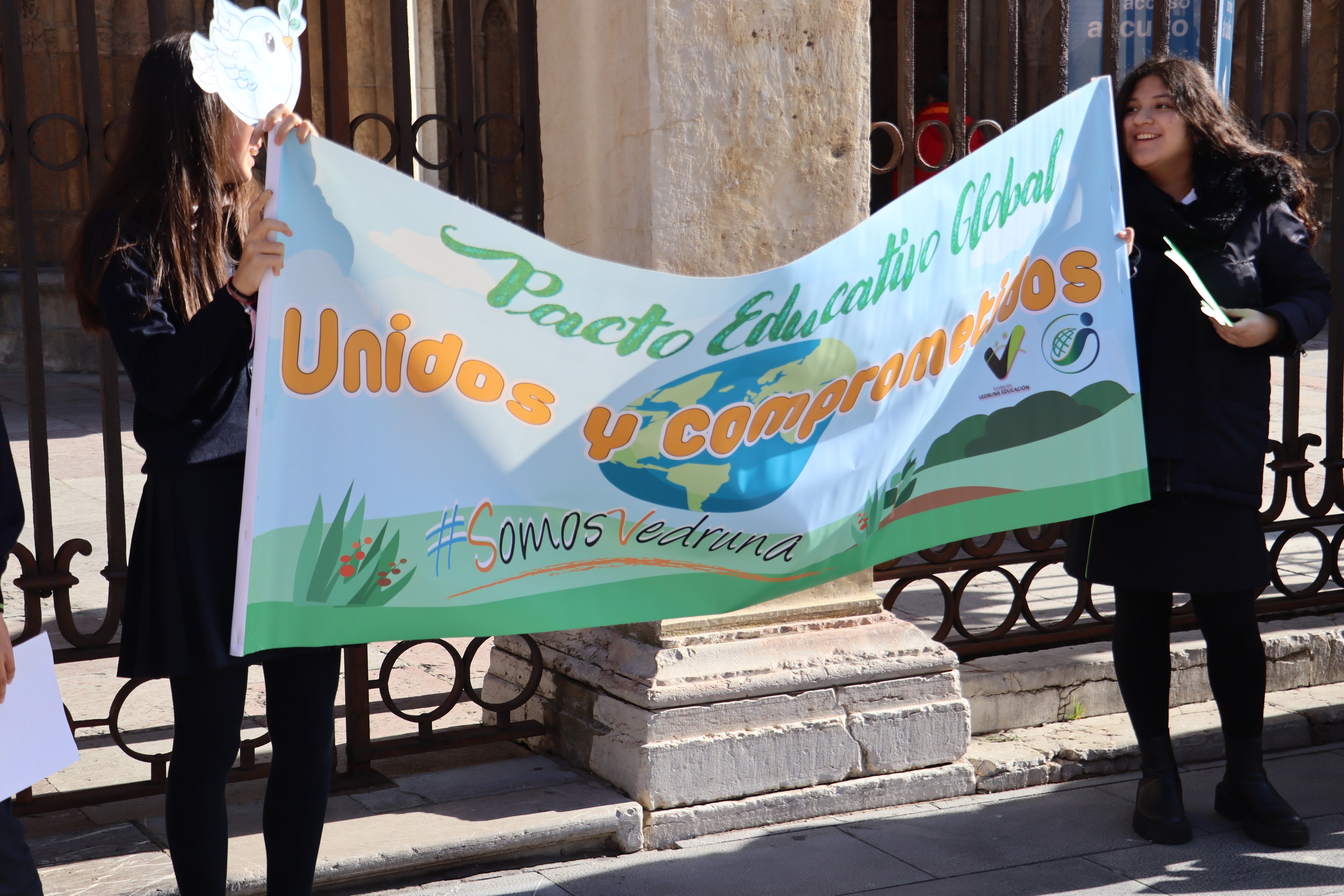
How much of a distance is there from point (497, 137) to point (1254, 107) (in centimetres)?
574

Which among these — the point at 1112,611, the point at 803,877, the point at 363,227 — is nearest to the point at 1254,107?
the point at 1112,611

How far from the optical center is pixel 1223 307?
129 inches

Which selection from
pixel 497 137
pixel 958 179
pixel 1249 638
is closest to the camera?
pixel 958 179

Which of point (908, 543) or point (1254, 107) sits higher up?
point (1254, 107)

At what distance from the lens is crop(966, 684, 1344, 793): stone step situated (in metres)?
3.91

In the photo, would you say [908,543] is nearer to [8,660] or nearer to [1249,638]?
[1249,638]

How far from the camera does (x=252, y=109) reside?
7.61 feet

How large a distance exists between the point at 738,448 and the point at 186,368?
46.0 inches

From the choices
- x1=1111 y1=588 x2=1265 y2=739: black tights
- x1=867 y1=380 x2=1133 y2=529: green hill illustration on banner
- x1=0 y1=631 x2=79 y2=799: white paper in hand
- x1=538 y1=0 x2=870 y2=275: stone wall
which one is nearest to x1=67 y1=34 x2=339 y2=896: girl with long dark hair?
x1=0 y1=631 x2=79 y2=799: white paper in hand

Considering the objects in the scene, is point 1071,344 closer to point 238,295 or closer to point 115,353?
point 238,295

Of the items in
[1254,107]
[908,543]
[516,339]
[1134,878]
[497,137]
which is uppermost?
[497,137]

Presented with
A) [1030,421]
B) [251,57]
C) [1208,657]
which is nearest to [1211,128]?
[1030,421]

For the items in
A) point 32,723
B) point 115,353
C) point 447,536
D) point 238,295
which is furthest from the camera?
point 115,353

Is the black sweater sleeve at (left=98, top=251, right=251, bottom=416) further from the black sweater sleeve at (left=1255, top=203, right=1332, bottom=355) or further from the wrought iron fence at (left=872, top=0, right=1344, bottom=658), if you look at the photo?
the black sweater sleeve at (left=1255, top=203, right=1332, bottom=355)
